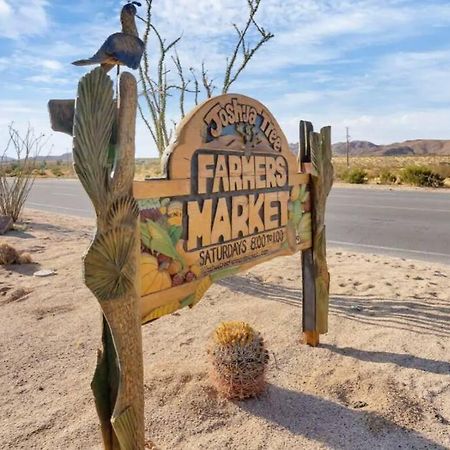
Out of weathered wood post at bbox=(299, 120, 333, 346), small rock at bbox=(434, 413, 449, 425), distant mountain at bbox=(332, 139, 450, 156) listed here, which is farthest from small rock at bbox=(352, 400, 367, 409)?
distant mountain at bbox=(332, 139, 450, 156)

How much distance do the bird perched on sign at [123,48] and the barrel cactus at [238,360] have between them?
1688 mm

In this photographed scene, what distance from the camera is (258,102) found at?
2971 mm

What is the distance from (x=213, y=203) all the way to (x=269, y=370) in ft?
4.75

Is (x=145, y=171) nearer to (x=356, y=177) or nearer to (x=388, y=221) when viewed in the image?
(x=356, y=177)

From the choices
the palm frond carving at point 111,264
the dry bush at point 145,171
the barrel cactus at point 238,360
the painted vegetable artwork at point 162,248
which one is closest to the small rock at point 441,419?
the barrel cactus at point 238,360

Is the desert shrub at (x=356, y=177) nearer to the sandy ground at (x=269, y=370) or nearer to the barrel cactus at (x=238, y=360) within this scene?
the sandy ground at (x=269, y=370)

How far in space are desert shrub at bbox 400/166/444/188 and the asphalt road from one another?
2819 millimetres

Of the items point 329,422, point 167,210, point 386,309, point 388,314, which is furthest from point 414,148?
point 167,210

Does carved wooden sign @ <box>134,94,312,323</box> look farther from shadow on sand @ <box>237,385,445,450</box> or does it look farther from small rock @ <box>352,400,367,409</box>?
small rock @ <box>352,400,367,409</box>

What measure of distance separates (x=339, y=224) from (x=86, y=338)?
23.0 ft

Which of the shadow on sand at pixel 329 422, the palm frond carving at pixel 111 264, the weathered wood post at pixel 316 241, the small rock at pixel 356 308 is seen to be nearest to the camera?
the palm frond carving at pixel 111 264

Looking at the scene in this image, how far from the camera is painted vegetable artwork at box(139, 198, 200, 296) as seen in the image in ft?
7.12

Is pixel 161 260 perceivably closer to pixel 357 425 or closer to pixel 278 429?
pixel 278 429

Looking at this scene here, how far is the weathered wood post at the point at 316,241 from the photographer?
3656 mm
